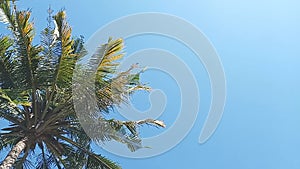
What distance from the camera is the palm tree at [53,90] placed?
451 inches

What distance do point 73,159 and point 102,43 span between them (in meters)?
3.47

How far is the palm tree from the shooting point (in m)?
11.5

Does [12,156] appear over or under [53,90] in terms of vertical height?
under

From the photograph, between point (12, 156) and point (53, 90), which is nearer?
point (12, 156)

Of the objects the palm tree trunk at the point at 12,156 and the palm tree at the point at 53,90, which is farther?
the palm tree at the point at 53,90

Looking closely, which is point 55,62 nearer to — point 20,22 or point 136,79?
point 20,22

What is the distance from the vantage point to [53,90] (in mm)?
11898

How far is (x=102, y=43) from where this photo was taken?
11.9m

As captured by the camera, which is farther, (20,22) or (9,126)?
(9,126)

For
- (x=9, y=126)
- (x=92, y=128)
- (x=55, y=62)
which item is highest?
(x=55, y=62)

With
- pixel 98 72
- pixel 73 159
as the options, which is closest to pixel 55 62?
pixel 98 72

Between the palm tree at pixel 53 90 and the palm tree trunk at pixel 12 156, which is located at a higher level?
Answer: the palm tree at pixel 53 90

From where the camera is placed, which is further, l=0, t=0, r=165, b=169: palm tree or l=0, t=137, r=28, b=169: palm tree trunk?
l=0, t=0, r=165, b=169: palm tree

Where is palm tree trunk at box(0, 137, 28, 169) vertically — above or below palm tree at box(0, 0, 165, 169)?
below
